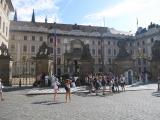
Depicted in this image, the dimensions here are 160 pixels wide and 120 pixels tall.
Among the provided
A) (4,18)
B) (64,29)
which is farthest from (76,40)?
(4,18)

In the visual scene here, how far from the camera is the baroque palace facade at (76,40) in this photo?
77.0 meters

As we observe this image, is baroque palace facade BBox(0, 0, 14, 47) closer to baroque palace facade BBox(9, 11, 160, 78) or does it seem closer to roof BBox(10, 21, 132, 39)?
baroque palace facade BBox(9, 11, 160, 78)

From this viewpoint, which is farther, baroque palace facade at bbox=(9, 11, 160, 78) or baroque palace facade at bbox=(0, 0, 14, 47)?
baroque palace facade at bbox=(9, 11, 160, 78)

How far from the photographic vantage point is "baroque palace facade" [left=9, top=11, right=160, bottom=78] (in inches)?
3031

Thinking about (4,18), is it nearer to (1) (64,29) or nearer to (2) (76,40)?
(2) (76,40)

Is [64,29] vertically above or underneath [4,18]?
above

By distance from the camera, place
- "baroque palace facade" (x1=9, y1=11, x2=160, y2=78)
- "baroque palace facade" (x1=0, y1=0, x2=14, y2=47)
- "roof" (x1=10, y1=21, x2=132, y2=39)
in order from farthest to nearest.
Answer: "roof" (x1=10, y1=21, x2=132, y2=39), "baroque palace facade" (x1=9, y1=11, x2=160, y2=78), "baroque palace facade" (x1=0, y1=0, x2=14, y2=47)

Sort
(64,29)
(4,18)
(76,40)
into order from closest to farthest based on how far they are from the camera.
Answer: (4,18)
(76,40)
(64,29)

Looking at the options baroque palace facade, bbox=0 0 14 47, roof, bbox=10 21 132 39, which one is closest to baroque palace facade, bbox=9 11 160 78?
roof, bbox=10 21 132 39

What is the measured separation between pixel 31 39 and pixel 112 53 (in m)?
24.7

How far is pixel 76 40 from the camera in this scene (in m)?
82.5

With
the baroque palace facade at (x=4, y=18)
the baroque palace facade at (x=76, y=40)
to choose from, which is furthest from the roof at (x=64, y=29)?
the baroque palace facade at (x=4, y=18)

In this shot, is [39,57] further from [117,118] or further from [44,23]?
[44,23]

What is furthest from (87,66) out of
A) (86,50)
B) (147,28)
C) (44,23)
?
(147,28)
